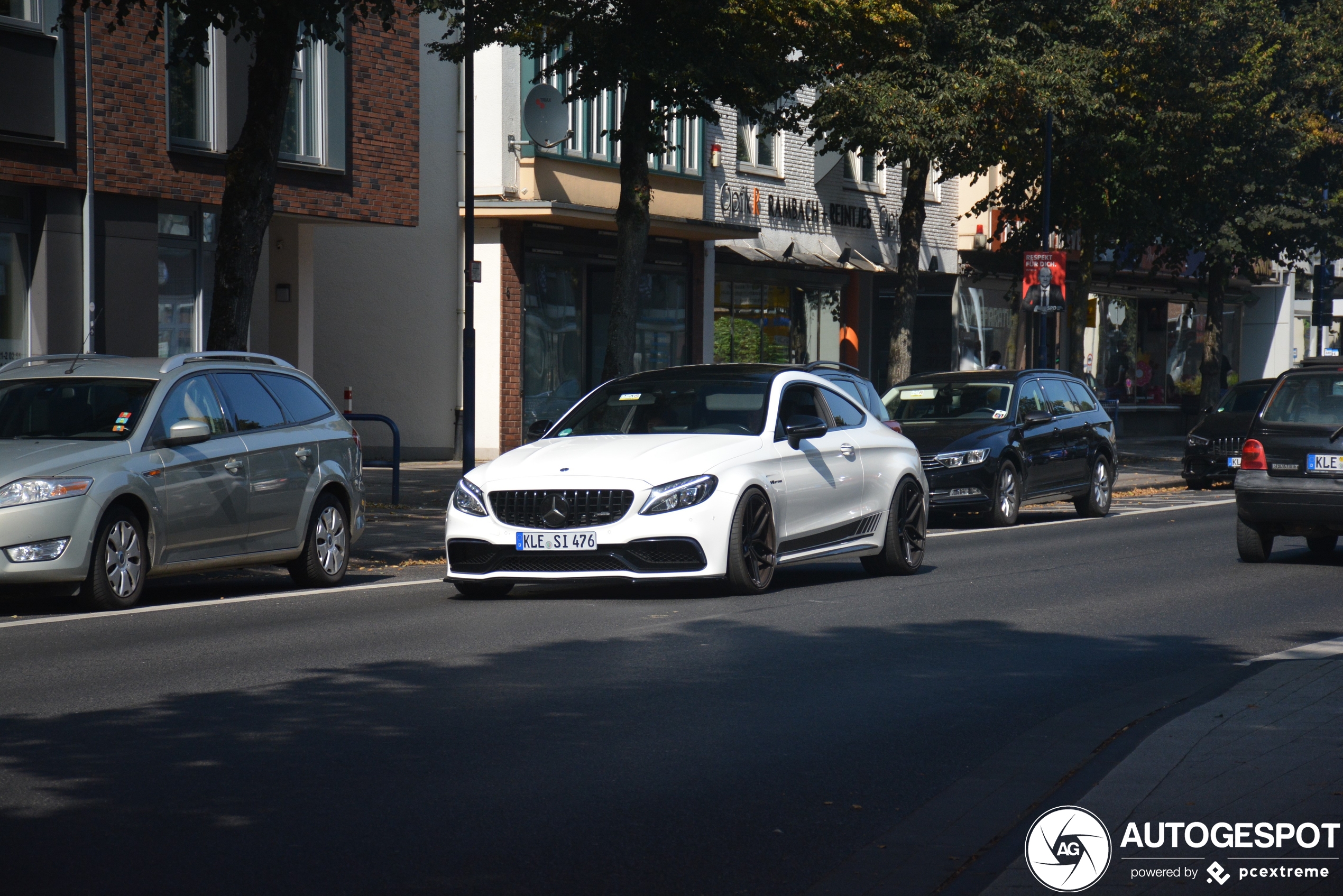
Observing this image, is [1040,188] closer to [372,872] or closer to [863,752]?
[863,752]

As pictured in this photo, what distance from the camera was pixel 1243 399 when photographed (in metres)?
28.1

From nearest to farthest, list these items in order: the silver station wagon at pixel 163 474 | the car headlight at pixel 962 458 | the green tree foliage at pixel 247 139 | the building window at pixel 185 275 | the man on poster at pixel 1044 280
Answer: the silver station wagon at pixel 163 474, the green tree foliage at pixel 247 139, the car headlight at pixel 962 458, the building window at pixel 185 275, the man on poster at pixel 1044 280

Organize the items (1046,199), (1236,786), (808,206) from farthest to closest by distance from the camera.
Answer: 1. (808,206)
2. (1046,199)
3. (1236,786)

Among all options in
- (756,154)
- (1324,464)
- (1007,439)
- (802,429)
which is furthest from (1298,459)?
(756,154)

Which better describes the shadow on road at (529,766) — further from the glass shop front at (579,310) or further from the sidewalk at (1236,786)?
the glass shop front at (579,310)

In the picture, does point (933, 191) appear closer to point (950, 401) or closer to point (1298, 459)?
point (950, 401)

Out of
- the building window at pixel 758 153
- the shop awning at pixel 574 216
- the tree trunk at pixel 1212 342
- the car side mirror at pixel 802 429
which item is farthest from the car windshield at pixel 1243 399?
the car side mirror at pixel 802 429

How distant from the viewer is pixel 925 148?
83.1 feet

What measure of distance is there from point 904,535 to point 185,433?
→ 5.42 metres

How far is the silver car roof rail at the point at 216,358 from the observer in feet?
39.1

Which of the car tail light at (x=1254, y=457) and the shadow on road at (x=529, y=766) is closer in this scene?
the shadow on road at (x=529, y=766)

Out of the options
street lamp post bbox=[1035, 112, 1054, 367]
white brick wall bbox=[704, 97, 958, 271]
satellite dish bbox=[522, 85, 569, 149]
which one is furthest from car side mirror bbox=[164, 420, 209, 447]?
white brick wall bbox=[704, 97, 958, 271]

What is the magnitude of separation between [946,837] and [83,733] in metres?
3.44

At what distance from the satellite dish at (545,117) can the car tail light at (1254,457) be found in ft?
52.7
